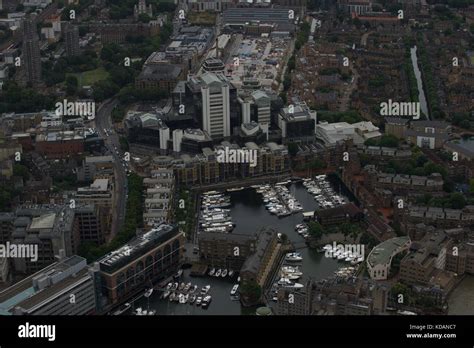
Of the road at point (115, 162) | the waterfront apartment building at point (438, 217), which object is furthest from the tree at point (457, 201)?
the road at point (115, 162)

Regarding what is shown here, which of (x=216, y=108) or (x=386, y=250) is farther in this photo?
A: (x=216, y=108)

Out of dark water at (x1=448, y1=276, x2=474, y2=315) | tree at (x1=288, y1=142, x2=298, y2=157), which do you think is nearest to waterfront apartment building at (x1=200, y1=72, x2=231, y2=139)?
tree at (x1=288, y1=142, x2=298, y2=157)

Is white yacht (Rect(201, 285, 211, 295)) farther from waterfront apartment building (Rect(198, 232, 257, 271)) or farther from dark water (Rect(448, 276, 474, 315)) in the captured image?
dark water (Rect(448, 276, 474, 315))

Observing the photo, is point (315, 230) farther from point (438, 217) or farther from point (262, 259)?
point (438, 217)

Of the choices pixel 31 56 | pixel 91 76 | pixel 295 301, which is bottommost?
pixel 295 301

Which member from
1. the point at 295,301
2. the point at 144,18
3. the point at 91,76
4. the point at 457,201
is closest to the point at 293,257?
the point at 295,301

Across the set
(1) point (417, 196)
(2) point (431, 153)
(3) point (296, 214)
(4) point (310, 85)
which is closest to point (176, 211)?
(3) point (296, 214)
